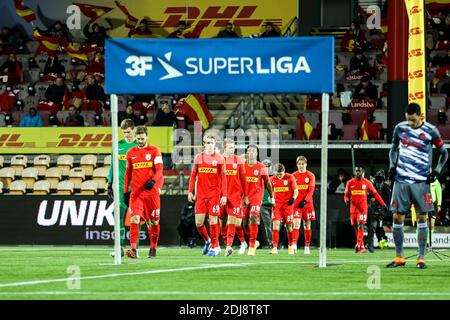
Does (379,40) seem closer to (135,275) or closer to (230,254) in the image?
(230,254)

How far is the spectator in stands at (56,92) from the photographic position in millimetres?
35562

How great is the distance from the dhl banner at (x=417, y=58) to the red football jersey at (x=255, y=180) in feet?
16.4

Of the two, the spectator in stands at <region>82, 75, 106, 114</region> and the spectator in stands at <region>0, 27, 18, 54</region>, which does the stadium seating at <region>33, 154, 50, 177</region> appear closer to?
the spectator in stands at <region>82, 75, 106, 114</region>

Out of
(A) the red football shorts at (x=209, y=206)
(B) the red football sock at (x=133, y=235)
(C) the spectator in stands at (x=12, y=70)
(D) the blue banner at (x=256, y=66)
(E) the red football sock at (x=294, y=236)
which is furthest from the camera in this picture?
→ (C) the spectator in stands at (x=12, y=70)

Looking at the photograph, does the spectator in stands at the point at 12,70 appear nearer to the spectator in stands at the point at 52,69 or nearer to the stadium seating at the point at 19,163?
the spectator in stands at the point at 52,69

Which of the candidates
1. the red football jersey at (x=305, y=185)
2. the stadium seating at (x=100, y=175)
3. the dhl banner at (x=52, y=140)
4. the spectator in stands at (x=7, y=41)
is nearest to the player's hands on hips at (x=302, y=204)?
the red football jersey at (x=305, y=185)

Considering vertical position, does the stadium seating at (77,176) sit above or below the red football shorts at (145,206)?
above

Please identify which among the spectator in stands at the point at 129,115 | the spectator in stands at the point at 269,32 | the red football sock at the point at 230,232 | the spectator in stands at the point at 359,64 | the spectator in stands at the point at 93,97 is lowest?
the red football sock at the point at 230,232

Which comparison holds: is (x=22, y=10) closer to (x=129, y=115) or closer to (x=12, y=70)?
(x=12, y=70)

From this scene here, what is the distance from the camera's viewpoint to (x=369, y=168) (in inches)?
1362

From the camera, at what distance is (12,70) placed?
126 feet

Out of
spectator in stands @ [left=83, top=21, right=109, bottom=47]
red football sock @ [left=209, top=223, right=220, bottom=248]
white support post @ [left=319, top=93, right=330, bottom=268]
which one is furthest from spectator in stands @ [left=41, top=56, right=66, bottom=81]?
white support post @ [left=319, top=93, right=330, bottom=268]

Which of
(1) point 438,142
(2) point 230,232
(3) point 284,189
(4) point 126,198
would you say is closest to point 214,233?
(2) point 230,232
